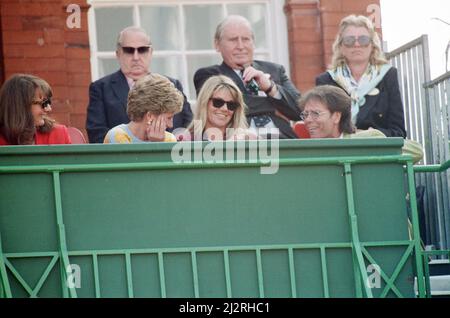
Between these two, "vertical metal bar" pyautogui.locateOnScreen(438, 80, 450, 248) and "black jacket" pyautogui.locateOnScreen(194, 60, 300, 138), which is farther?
"vertical metal bar" pyautogui.locateOnScreen(438, 80, 450, 248)

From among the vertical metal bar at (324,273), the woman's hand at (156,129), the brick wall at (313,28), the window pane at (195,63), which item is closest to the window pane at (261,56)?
the brick wall at (313,28)

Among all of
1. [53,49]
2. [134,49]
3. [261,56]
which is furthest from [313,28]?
[134,49]

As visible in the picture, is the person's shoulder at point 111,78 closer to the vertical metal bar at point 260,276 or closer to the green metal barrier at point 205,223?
the green metal barrier at point 205,223

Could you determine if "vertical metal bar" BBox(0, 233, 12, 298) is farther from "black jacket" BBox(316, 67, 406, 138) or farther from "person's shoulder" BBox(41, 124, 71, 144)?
"black jacket" BBox(316, 67, 406, 138)

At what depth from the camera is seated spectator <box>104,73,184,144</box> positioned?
256 inches

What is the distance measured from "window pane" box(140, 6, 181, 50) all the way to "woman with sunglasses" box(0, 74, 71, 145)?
2551mm

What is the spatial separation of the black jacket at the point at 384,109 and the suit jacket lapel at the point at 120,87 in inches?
46.1

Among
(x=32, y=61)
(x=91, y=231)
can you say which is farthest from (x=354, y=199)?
(x=32, y=61)

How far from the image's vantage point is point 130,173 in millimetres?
5883

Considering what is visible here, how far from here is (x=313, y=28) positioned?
9.24 m

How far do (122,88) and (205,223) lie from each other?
6.14 feet

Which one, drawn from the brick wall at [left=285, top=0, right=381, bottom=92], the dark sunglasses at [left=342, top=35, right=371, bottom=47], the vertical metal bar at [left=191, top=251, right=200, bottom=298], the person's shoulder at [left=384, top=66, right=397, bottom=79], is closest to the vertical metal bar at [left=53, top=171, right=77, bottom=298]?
the vertical metal bar at [left=191, top=251, right=200, bottom=298]

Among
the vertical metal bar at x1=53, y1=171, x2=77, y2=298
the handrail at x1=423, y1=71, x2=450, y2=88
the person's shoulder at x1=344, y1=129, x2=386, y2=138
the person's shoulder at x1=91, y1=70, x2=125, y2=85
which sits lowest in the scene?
the vertical metal bar at x1=53, y1=171, x2=77, y2=298

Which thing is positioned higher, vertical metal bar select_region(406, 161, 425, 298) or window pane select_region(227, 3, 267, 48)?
window pane select_region(227, 3, 267, 48)
